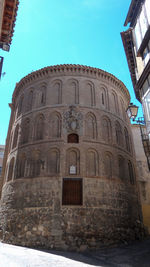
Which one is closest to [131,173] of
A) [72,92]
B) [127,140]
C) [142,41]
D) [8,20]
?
[127,140]

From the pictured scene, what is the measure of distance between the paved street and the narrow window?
330cm

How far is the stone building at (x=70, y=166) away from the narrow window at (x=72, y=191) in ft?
0.23

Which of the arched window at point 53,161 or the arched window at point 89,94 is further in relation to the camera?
the arched window at point 89,94

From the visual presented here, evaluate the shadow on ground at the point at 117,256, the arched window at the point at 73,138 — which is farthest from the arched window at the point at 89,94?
the shadow on ground at the point at 117,256

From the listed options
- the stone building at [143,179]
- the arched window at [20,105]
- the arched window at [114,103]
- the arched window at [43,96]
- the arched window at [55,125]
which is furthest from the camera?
the arched window at [20,105]

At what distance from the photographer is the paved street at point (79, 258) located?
10242 millimetres

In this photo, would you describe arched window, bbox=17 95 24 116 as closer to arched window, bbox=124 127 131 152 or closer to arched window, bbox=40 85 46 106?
arched window, bbox=40 85 46 106

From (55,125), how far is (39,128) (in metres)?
1.59

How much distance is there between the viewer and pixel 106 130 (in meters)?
18.9

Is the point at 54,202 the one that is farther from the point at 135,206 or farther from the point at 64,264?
the point at 135,206

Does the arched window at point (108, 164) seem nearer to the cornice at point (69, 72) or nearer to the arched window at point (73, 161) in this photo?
the arched window at point (73, 161)

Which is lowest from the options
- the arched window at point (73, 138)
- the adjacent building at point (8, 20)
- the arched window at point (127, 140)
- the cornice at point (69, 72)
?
the arched window at point (73, 138)

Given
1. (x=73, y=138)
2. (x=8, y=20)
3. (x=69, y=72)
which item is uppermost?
(x=69, y=72)

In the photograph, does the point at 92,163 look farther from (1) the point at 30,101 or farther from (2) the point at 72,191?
(1) the point at 30,101
